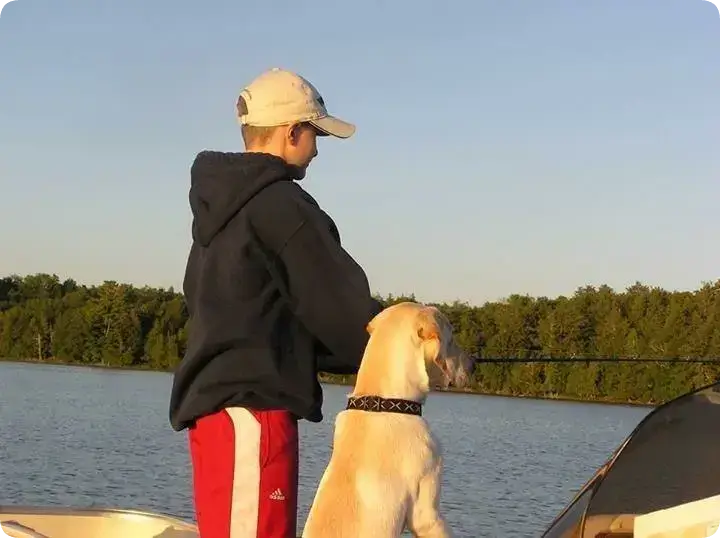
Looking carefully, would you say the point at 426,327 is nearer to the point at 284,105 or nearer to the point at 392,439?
the point at 392,439

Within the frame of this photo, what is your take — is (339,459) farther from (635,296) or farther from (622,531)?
(635,296)

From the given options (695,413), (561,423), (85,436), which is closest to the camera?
(695,413)

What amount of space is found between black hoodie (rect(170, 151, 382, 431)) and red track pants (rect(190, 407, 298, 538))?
49 mm

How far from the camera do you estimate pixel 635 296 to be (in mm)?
61844

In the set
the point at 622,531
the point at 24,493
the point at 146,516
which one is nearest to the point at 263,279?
the point at 622,531

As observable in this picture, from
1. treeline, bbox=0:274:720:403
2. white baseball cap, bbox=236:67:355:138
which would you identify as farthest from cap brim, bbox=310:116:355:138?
treeline, bbox=0:274:720:403

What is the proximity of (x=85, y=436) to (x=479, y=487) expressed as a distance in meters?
11.7

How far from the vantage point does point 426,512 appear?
10.1 feet

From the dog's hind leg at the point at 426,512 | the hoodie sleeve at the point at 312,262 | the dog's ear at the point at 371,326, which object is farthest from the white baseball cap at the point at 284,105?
the dog's hind leg at the point at 426,512

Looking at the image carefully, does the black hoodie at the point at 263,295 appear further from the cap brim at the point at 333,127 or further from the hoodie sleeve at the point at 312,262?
the cap brim at the point at 333,127

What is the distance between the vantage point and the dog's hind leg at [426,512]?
3.06 meters

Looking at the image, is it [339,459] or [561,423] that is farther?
[561,423]

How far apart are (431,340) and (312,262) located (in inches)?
18.7

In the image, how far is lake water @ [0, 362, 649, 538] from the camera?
17.8 metres
